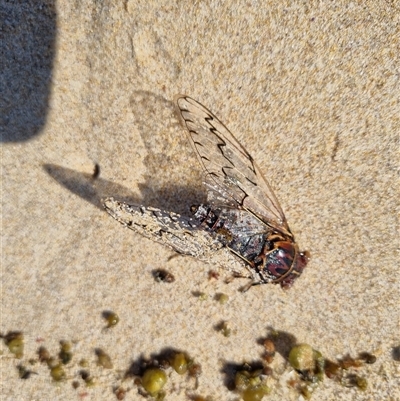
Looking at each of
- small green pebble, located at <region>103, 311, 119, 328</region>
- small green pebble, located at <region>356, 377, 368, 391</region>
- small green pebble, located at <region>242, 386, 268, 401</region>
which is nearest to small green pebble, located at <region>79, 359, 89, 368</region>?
small green pebble, located at <region>103, 311, 119, 328</region>

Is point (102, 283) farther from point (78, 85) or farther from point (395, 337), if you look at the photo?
point (395, 337)

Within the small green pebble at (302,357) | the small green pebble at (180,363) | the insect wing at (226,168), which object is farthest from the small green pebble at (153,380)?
the insect wing at (226,168)

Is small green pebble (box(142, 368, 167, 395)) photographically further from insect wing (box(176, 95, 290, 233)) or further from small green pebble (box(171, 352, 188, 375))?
insect wing (box(176, 95, 290, 233))

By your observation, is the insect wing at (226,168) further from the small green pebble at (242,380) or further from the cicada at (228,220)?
the small green pebble at (242,380)

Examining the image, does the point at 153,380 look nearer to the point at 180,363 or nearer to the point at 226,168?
the point at 180,363

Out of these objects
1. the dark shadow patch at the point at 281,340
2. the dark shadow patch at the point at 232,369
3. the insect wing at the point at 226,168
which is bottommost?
the dark shadow patch at the point at 232,369

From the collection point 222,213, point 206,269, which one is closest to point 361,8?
point 222,213
